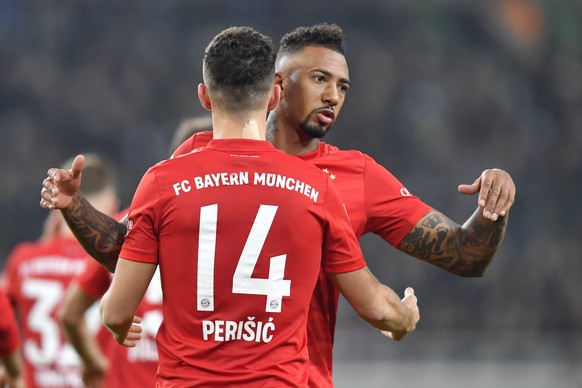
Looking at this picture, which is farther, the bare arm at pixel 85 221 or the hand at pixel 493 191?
the hand at pixel 493 191

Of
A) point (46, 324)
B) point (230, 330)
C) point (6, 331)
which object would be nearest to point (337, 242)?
point (230, 330)

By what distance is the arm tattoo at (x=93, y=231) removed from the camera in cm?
357

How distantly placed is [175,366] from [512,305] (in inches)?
368

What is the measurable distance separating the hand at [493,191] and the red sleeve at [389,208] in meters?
0.41

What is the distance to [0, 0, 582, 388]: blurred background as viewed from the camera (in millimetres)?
12086

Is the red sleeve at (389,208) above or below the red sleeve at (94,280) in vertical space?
above

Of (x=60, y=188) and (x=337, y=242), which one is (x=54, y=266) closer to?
(x=60, y=188)

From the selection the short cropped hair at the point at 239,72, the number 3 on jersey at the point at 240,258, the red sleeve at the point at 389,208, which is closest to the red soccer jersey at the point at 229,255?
the number 3 on jersey at the point at 240,258

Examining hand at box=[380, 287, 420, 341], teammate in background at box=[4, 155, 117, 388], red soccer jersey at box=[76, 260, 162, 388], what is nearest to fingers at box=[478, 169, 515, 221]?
hand at box=[380, 287, 420, 341]

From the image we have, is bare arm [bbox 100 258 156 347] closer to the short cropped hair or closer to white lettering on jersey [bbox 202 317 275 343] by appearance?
white lettering on jersey [bbox 202 317 275 343]

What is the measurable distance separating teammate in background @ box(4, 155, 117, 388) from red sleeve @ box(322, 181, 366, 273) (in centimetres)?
339

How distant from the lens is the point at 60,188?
3508 mm

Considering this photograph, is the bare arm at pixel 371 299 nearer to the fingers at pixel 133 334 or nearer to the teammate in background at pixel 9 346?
the fingers at pixel 133 334

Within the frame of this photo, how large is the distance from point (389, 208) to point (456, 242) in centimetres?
28
